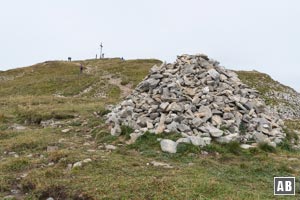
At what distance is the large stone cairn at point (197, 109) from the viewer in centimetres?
1461

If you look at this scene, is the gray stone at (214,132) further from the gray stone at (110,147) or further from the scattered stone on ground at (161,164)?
the gray stone at (110,147)

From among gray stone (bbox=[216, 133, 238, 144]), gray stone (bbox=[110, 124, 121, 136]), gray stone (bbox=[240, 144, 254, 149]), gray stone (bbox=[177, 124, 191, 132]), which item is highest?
gray stone (bbox=[177, 124, 191, 132])

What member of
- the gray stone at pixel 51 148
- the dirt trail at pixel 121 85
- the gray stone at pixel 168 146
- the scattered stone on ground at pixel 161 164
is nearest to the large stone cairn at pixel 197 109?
the gray stone at pixel 168 146

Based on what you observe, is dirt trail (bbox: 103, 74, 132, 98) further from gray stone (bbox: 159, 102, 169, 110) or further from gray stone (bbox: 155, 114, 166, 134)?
gray stone (bbox: 155, 114, 166, 134)

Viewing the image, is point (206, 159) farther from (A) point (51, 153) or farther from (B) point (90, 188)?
(A) point (51, 153)

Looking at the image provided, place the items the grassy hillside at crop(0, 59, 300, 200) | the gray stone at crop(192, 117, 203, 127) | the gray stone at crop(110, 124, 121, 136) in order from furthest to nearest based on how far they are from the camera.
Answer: the gray stone at crop(110, 124, 121, 136)
the gray stone at crop(192, 117, 203, 127)
the grassy hillside at crop(0, 59, 300, 200)

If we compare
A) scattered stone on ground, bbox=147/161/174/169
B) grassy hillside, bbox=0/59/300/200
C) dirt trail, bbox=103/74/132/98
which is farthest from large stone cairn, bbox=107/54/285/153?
dirt trail, bbox=103/74/132/98

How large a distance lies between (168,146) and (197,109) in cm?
313

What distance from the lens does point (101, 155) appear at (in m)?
12.9

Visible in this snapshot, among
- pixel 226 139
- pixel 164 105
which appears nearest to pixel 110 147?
pixel 164 105

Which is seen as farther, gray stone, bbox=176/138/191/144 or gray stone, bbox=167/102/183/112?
gray stone, bbox=167/102/183/112

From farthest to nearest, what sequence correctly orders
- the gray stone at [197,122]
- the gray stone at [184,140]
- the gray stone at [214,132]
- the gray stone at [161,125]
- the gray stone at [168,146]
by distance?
the gray stone at [197,122], the gray stone at [161,125], the gray stone at [214,132], the gray stone at [184,140], the gray stone at [168,146]

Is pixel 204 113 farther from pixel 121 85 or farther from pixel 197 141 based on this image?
pixel 121 85

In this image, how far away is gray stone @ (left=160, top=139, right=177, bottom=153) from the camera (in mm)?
13258
